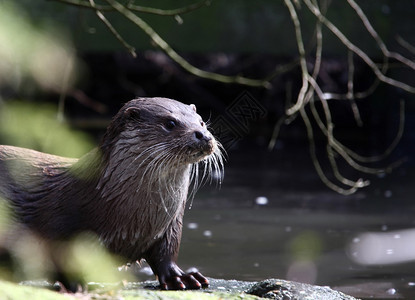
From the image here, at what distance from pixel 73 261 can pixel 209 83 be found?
8.84m

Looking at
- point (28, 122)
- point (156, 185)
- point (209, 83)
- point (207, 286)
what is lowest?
point (28, 122)

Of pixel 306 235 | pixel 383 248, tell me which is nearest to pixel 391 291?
pixel 383 248

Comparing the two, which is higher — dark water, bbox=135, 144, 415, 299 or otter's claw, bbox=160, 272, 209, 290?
dark water, bbox=135, 144, 415, 299

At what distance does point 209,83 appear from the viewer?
11.3m

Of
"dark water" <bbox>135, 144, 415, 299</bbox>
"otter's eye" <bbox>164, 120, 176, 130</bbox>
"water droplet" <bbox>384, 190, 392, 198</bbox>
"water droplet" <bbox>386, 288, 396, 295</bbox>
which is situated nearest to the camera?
"otter's eye" <bbox>164, 120, 176, 130</bbox>

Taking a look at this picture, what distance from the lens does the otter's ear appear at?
2653 mm

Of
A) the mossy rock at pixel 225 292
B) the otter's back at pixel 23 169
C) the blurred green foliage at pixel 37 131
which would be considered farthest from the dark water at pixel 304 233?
the blurred green foliage at pixel 37 131

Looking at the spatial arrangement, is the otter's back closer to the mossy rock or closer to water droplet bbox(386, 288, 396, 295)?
the mossy rock

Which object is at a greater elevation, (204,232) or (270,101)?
(270,101)

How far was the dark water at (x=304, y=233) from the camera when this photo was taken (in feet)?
12.6

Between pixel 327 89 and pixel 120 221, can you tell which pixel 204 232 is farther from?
pixel 327 89

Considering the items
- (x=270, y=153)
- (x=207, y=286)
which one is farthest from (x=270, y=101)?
(x=207, y=286)

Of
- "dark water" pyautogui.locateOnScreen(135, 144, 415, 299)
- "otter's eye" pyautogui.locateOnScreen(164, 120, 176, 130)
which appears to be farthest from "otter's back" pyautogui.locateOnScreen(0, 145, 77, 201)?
"dark water" pyautogui.locateOnScreen(135, 144, 415, 299)

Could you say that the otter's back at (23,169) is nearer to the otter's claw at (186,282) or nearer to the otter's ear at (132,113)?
the otter's ear at (132,113)
